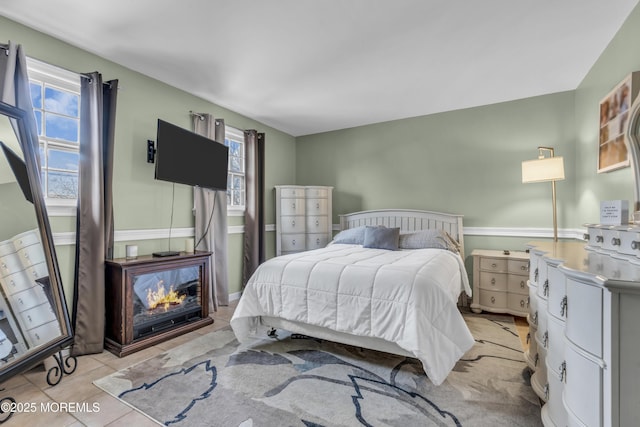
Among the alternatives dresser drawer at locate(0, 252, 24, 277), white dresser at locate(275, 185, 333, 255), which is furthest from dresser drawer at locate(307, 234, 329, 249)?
dresser drawer at locate(0, 252, 24, 277)

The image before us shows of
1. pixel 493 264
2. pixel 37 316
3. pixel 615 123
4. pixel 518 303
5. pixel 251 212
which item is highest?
pixel 615 123

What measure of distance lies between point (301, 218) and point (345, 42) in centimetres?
268

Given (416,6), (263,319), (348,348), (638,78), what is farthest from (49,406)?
(638,78)

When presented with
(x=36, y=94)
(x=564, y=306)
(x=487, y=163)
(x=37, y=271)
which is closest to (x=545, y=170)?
(x=487, y=163)

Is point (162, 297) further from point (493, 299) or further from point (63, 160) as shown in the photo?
point (493, 299)

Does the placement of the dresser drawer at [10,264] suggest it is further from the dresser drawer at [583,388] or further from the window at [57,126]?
the dresser drawer at [583,388]

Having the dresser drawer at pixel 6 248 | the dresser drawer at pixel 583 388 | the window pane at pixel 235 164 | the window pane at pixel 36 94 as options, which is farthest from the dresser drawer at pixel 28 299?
the dresser drawer at pixel 583 388

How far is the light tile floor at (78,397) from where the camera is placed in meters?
1.68

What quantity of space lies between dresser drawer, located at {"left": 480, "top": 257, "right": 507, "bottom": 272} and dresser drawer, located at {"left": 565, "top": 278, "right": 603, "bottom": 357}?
8.02 feet

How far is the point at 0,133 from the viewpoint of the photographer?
6.56ft

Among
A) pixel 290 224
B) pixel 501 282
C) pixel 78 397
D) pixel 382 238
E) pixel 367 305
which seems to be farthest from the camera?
pixel 290 224

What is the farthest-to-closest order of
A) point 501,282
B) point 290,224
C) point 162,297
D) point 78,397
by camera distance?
point 290,224 < point 501,282 < point 162,297 < point 78,397

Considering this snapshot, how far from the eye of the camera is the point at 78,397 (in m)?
1.91

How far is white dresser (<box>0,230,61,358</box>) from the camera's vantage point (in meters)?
1.95
